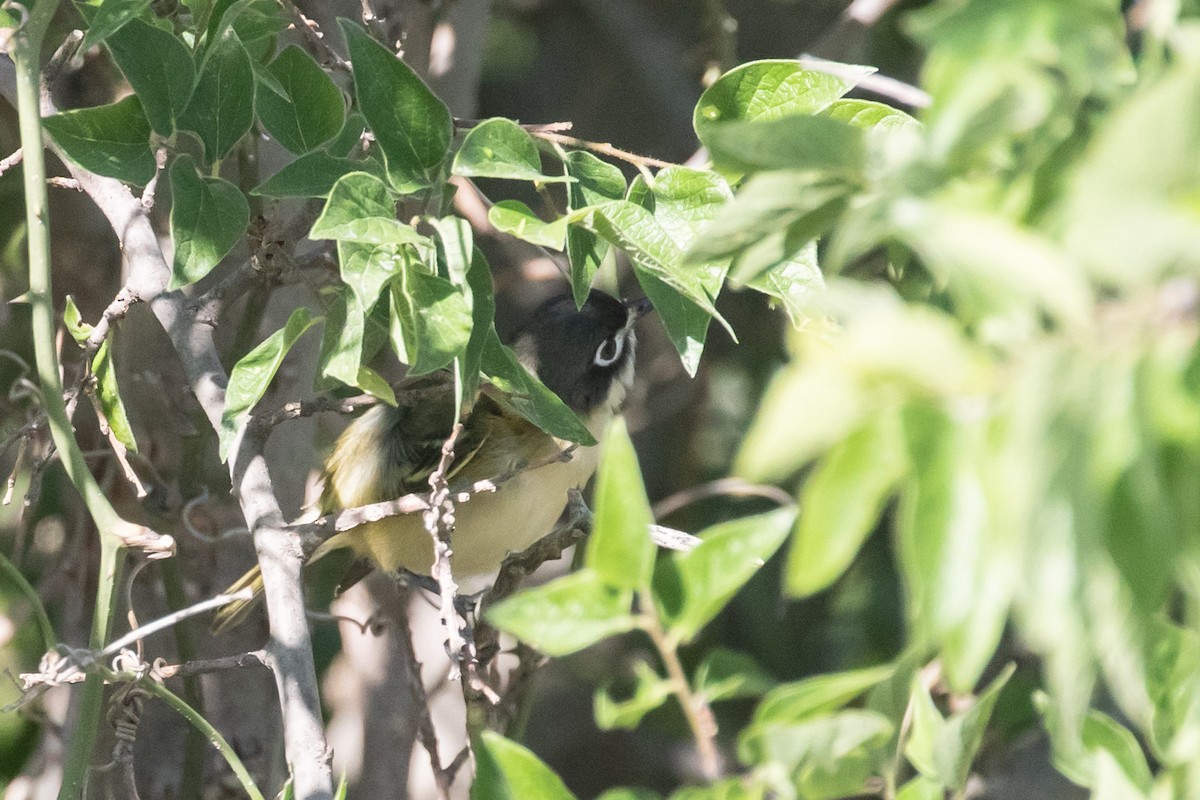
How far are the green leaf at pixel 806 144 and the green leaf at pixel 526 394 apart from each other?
0.98 m

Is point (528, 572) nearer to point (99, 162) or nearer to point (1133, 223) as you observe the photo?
point (99, 162)

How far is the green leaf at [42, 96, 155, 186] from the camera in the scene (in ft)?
7.18

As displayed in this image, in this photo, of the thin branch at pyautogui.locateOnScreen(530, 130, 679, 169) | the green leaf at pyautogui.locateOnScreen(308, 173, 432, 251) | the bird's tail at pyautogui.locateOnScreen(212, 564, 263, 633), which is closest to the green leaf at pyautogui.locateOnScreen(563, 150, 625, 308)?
the thin branch at pyautogui.locateOnScreen(530, 130, 679, 169)

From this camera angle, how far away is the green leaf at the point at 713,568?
1221 millimetres

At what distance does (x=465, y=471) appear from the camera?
386 centimetres

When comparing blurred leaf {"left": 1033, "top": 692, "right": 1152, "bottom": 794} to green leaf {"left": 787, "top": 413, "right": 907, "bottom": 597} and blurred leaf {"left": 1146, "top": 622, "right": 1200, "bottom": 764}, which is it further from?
green leaf {"left": 787, "top": 413, "right": 907, "bottom": 597}

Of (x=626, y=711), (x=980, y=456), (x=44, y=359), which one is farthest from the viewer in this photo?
(x=44, y=359)

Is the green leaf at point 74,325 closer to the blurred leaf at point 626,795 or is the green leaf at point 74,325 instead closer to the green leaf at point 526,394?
the green leaf at point 526,394

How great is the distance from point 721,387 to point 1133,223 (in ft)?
16.7

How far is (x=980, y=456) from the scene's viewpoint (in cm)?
86

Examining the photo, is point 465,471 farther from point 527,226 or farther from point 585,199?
point 527,226

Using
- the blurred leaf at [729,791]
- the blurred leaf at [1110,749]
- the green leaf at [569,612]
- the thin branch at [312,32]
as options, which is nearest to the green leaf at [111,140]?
the thin branch at [312,32]

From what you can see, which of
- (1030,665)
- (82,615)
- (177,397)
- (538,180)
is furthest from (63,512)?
(1030,665)

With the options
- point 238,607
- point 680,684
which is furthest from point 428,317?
point 238,607
